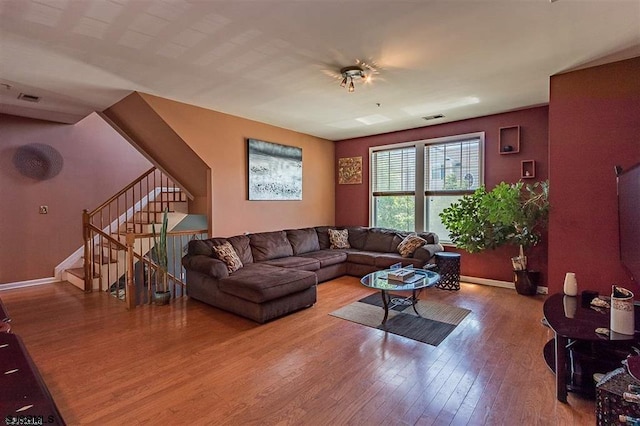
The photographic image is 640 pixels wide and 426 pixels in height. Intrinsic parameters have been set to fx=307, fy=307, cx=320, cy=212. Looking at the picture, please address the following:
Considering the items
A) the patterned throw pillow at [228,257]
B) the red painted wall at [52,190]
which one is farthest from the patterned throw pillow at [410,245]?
the red painted wall at [52,190]

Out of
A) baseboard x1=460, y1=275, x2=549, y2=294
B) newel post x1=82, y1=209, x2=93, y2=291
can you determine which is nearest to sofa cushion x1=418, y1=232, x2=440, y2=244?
baseboard x1=460, y1=275, x2=549, y2=294

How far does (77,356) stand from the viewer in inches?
103

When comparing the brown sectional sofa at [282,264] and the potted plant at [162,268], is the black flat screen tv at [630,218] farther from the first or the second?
the potted plant at [162,268]

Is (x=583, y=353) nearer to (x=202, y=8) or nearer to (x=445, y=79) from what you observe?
(x=445, y=79)

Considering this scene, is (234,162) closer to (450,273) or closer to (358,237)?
(358,237)

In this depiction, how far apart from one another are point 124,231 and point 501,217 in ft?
20.0

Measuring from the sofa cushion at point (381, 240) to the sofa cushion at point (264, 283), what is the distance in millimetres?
2124

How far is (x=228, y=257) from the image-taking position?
4.04m

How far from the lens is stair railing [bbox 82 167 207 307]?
457 centimetres

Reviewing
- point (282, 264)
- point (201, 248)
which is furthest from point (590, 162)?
point (201, 248)

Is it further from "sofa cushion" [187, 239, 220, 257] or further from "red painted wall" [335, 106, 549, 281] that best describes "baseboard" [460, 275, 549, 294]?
"sofa cushion" [187, 239, 220, 257]

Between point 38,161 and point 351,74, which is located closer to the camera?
point 351,74

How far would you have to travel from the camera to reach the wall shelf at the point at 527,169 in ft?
14.6

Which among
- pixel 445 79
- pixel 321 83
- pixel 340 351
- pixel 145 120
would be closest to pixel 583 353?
pixel 340 351
